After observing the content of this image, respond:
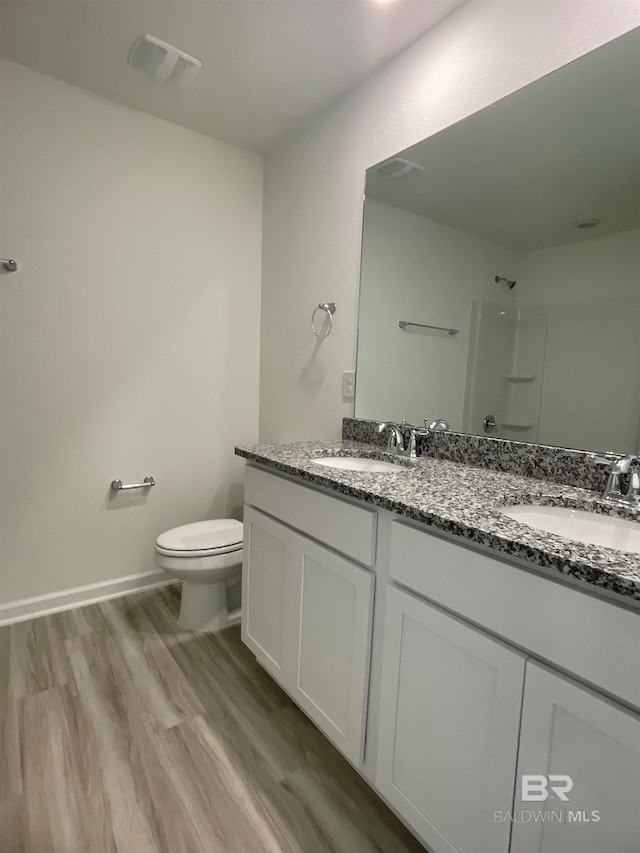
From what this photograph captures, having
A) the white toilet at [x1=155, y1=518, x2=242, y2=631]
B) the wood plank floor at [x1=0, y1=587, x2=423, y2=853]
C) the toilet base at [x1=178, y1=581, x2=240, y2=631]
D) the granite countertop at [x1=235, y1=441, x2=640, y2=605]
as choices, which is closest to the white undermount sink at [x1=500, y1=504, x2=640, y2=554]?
the granite countertop at [x1=235, y1=441, x2=640, y2=605]

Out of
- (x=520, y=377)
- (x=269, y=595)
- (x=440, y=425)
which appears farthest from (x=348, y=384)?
(x=269, y=595)

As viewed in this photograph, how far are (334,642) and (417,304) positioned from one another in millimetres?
1234

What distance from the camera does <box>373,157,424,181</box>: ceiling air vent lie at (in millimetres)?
1644

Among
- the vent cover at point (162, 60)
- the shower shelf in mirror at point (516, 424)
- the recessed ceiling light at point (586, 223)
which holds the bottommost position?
the shower shelf in mirror at point (516, 424)

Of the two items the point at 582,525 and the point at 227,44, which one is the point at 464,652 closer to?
the point at 582,525

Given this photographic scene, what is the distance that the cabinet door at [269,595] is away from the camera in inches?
54.2

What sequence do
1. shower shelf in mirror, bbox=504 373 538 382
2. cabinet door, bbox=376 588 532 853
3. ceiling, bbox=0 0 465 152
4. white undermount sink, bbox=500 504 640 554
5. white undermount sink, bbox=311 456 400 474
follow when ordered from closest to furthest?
cabinet door, bbox=376 588 532 853 < white undermount sink, bbox=500 504 640 554 < shower shelf in mirror, bbox=504 373 538 382 < ceiling, bbox=0 0 465 152 < white undermount sink, bbox=311 456 400 474

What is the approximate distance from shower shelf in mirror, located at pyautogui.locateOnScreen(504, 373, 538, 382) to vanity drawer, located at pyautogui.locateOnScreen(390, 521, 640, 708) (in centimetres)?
66

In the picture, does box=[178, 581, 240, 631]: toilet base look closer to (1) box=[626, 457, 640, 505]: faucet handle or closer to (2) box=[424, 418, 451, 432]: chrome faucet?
(2) box=[424, 418, 451, 432]: chrome faucet

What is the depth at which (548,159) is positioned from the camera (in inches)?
50.0

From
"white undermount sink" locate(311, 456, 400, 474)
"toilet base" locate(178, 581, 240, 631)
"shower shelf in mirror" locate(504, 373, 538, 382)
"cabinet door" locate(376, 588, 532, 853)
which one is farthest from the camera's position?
"toilet base" locate(178, 581, 240, 631)

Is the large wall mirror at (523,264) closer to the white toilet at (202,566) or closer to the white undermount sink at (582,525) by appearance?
the white undermount sink at (582,525)

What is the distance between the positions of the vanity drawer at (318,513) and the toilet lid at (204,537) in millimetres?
430

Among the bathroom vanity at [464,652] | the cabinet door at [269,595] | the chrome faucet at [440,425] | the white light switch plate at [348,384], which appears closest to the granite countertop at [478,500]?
the bathroom vanity at [464,652]
